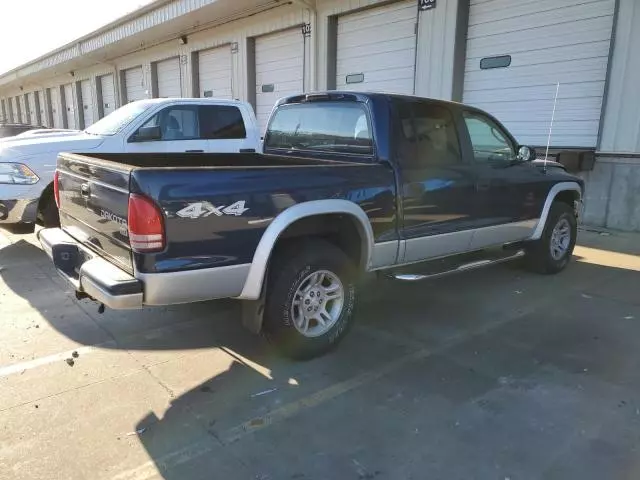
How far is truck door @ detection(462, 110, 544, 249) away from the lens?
4.82 meters

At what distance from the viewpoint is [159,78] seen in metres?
21.1

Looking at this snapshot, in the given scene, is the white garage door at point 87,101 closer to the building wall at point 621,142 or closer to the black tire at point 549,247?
the building wall at point 621,142

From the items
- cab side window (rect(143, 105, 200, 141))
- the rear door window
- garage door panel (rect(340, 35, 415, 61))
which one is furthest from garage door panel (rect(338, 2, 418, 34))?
cab side window (rect(143, 105, 200, 141))

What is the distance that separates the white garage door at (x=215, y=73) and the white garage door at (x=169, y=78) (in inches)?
62.0

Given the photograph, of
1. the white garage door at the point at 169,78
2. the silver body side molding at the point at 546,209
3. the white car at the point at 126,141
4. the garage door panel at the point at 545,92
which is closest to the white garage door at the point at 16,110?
the white garage door at the point at 169,78

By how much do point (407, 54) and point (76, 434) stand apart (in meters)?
10.6

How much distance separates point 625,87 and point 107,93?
24572mm

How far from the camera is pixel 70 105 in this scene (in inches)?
1249

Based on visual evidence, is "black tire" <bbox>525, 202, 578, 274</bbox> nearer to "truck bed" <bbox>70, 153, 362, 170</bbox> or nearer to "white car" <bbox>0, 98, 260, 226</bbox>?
"truck bed" <bbox>70, 153, 362, 170</bbox>

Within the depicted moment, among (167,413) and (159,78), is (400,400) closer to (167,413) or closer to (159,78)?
(167,413)

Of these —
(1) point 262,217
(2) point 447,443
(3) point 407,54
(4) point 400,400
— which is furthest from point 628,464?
(3) point 407,54

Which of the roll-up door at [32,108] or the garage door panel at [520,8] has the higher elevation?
the garage door panel at [520,8]

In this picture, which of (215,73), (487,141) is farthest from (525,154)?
(215,73)

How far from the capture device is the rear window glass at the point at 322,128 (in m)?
4.26
